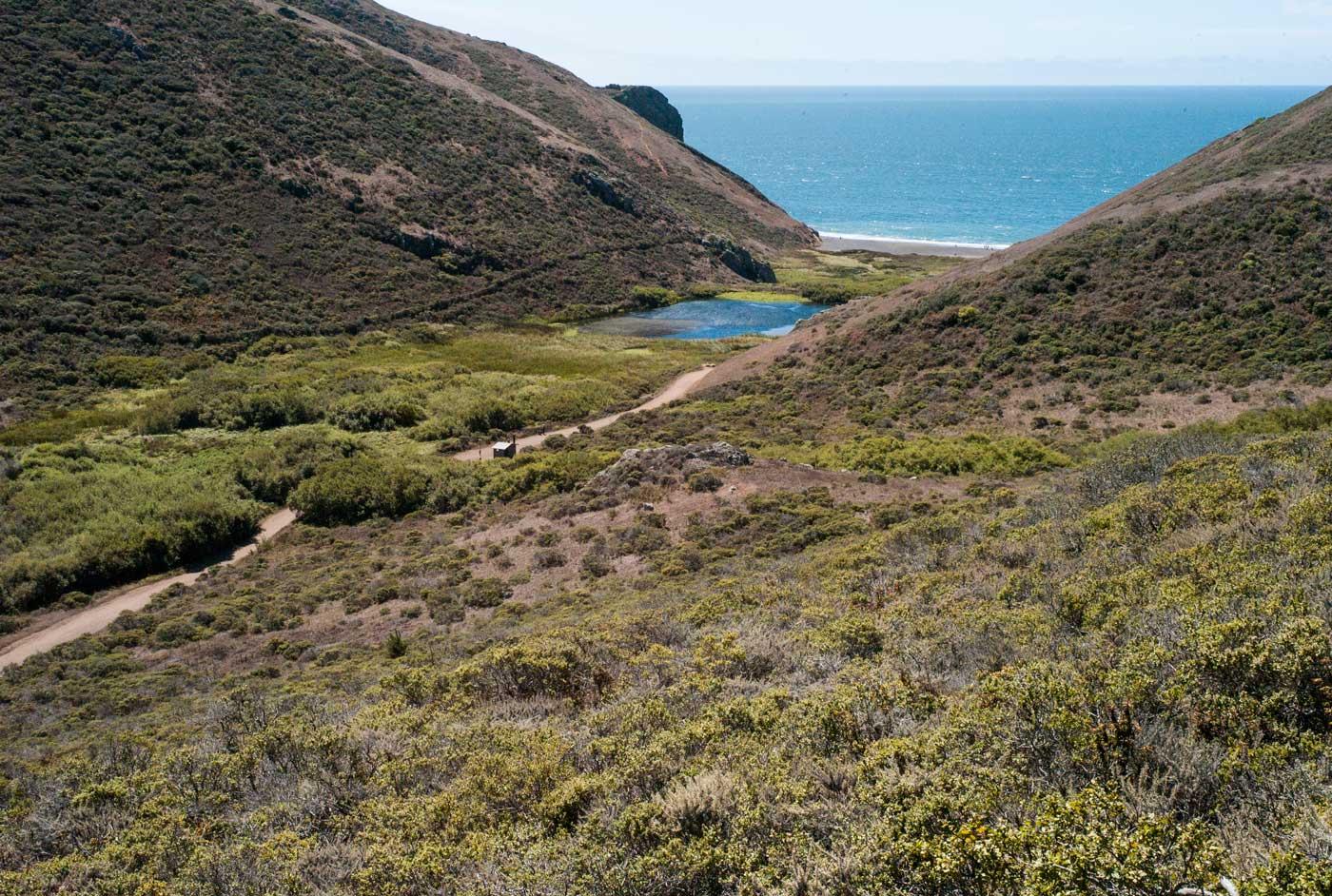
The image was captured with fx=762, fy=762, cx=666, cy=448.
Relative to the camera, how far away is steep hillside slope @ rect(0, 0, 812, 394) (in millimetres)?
45562

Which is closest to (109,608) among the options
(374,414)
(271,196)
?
(374,414)

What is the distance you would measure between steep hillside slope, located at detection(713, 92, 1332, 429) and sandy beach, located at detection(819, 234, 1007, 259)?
173ft

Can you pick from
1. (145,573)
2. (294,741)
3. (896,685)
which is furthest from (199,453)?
(896,685)

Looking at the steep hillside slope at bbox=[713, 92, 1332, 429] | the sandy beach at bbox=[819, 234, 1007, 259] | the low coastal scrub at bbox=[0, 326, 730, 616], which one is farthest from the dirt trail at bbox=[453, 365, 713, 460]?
the sandy beach at bbox=[819, 234, 1007, 259]

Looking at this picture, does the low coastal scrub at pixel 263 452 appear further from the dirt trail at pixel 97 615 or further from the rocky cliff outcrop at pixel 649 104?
the rocky cliff outcrop at pixel 649 104

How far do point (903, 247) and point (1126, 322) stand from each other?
73031mm

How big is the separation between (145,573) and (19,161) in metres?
41.4

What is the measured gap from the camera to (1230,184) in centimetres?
3691

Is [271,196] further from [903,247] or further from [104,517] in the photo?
[903,247]

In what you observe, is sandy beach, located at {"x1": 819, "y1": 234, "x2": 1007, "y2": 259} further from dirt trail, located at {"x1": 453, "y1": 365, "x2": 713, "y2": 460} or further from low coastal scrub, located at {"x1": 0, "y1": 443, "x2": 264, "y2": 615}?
low coastal scrub, located at {"x1": 0, "y1": 443, "x2": 264, "y2": 615}

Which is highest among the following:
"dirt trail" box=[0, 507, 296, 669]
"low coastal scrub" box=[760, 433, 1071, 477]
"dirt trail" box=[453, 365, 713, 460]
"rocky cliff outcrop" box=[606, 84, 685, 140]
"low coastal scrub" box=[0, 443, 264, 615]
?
"rocky cliff outcrop" box=[606, 84, 685, 140]

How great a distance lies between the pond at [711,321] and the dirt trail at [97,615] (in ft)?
126

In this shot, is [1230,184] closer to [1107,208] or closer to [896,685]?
[1107,208]

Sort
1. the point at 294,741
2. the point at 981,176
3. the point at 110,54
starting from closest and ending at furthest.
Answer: the point at 294,741
the point at 110,54
the point at 981,176
